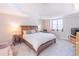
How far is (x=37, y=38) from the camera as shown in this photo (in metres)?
1.62

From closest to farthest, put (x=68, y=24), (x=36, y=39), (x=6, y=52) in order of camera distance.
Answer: (x=6, y=52)
(x=68, y=24)
(x=36, y=39)

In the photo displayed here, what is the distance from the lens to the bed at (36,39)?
1523mm

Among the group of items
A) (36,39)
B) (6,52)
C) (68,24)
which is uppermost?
(68,24)

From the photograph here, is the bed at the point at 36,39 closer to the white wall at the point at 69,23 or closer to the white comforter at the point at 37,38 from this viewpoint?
the white comforter at the point at 37,38

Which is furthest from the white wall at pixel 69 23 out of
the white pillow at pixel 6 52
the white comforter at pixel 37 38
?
the white pillow at pixel 6 52

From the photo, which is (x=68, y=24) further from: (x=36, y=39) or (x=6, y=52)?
(x=6, y=52)

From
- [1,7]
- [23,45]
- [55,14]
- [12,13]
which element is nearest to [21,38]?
[23,45]

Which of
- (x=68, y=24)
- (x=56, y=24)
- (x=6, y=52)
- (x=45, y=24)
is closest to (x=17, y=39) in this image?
(x=6, y=52)

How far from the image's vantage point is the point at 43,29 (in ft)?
5.04

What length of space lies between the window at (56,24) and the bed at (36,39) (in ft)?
0.46

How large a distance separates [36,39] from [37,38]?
0.16 feet

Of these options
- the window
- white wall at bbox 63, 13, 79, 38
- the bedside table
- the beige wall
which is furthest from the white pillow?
white wall at bbox 63, 13, 79, 38

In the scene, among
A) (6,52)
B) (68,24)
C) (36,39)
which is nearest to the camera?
(6,52)

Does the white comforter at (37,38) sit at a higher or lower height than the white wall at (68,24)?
lower
